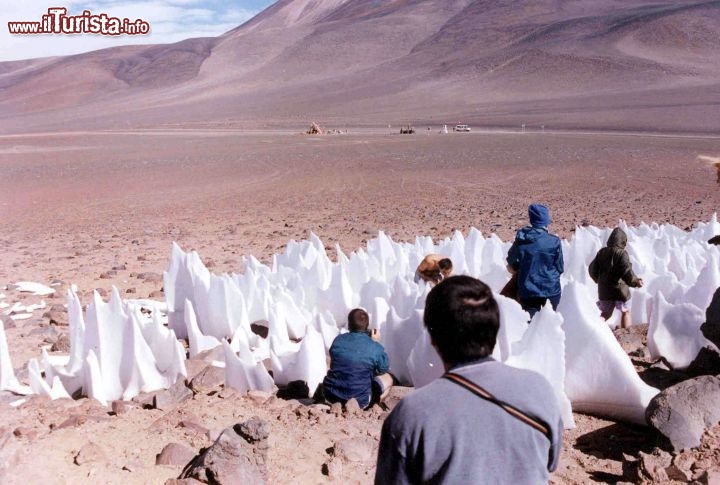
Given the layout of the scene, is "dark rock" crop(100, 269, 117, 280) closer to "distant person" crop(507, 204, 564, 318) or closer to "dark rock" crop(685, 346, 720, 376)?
"distant person" crop(507, 204, 564, 318)

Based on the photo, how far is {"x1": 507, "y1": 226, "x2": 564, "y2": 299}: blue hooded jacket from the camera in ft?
13.0

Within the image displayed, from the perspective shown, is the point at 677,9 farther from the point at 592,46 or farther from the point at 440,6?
the point at 440,6

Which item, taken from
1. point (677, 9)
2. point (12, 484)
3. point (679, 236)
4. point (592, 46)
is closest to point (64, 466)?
point (12, 484)

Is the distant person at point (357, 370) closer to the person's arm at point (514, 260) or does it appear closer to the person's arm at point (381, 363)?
the person's arm at point (381, 363)

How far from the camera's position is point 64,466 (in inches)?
109

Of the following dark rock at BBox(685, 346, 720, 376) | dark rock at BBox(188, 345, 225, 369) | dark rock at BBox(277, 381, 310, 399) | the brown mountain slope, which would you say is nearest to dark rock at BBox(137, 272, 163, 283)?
dark rock at BBox(188, 345, 225, 369)

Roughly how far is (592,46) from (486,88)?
11255 millimetres


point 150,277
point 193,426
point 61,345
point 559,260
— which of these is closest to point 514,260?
point 559,260

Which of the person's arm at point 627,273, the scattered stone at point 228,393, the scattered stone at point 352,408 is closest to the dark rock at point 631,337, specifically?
the person's arm at point 627,273

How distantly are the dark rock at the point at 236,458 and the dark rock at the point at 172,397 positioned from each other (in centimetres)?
81

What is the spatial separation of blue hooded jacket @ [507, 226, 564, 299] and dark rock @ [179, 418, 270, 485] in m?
1.87

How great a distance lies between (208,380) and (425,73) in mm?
62876

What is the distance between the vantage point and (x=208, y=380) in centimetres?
370

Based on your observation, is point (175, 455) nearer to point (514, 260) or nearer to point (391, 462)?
point (391, 462)
